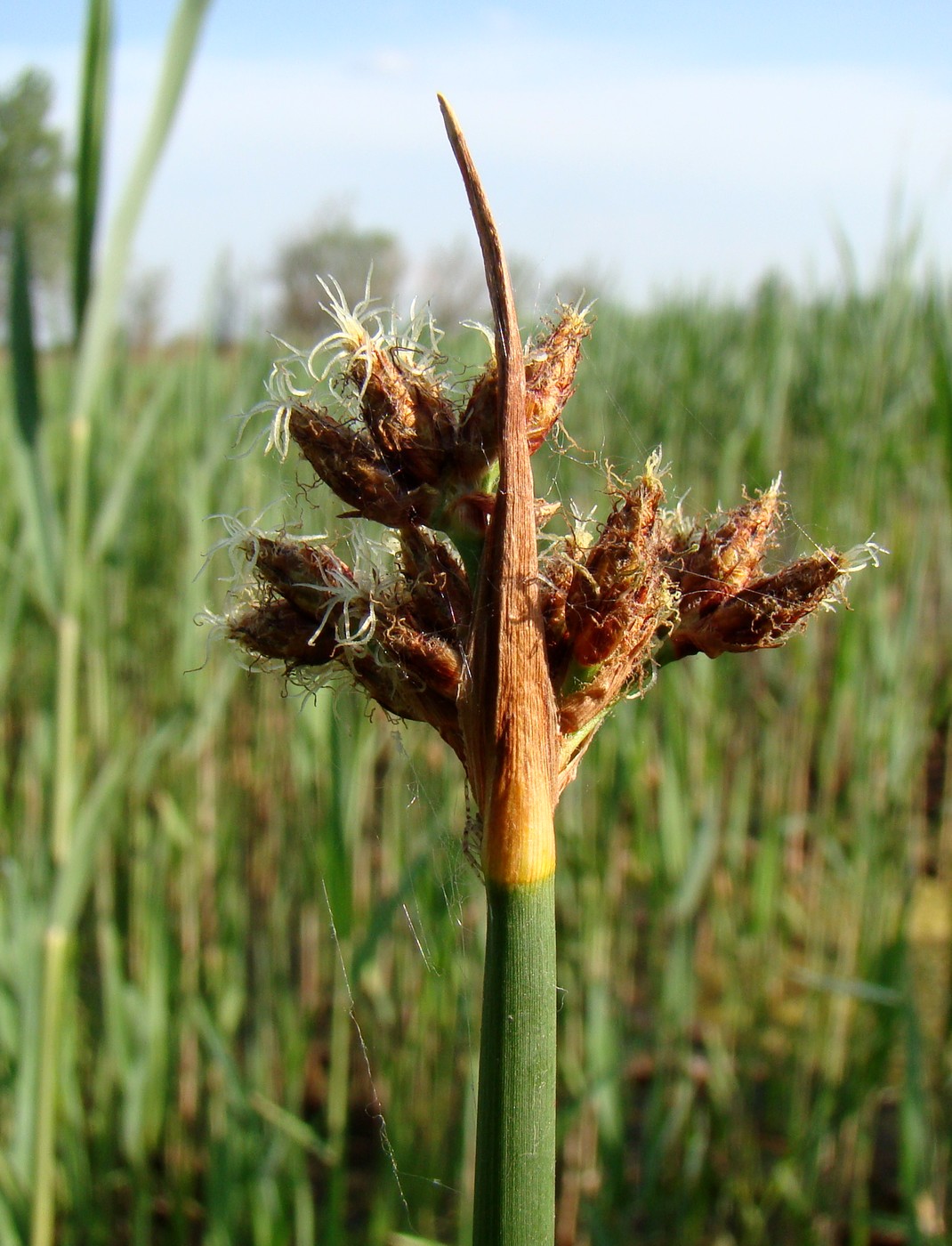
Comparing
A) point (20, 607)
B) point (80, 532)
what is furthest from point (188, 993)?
point (80, 532)

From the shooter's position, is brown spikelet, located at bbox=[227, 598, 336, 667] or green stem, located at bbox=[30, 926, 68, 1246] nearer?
brown spikelet, located at bbox=[227, 598, 336, 667]

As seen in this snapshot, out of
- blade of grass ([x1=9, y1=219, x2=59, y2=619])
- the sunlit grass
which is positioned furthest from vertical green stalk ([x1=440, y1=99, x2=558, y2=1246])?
the sunlit grass

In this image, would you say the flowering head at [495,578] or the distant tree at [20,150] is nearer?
the flowering head at [495,578]

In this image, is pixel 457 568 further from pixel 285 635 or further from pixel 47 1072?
pixel 47 1072

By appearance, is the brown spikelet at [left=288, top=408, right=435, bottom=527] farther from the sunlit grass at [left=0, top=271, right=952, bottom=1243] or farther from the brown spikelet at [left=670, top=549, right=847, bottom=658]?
the sunlit grass at [left=0, top=271, right=952, bottom=1243]

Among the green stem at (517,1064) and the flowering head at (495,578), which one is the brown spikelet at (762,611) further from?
the green stem at (517,1064)

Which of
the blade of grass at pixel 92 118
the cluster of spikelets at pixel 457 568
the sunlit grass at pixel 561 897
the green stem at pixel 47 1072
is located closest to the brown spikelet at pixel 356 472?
the cluster of spikelets at pixel 457 568

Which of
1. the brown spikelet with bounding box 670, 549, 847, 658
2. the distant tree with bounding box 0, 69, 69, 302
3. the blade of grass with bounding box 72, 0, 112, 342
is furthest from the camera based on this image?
the distant tree with bounding box 0, 69, 69, 302
